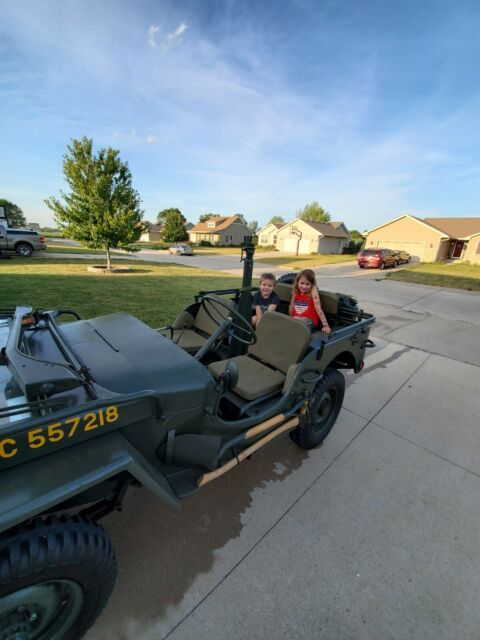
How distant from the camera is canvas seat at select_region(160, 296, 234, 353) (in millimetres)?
3529

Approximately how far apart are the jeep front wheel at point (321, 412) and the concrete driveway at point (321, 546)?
14 centimetres

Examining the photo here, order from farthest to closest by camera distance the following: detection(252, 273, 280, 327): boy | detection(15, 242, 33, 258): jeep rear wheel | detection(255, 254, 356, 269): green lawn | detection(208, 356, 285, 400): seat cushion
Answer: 1. detection(255, 254, 356, 269): green lawn
2. detection(15, 242, 33, 258): jeep rear wheel
3. detection(252, 273, 280, 327): boy
4. detection(208, 356, 285, 400): seat cushion

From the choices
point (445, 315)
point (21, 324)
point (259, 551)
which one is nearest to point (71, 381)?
point (21, 324)

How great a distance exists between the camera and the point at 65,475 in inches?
47.1

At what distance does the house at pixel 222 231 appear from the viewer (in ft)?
174

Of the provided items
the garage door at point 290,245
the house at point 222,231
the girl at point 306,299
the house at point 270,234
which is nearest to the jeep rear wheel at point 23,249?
the girl at point 306,299

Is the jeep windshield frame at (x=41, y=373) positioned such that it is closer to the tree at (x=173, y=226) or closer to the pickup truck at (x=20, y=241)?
the pickup truck at (x=20, y=241)

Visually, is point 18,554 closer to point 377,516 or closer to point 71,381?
point 71,381

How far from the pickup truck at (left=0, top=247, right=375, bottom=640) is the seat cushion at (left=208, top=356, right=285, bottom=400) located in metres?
0.01

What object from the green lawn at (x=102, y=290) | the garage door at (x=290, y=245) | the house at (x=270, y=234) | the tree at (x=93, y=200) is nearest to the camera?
the green lawn at (x=102, y=290)

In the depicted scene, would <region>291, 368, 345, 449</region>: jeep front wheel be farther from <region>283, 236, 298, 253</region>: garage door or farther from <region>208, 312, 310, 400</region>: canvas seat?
<region>283, 236, 298, 253</region>: garage door

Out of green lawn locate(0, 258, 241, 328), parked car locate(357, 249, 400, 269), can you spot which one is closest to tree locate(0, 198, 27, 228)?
green lawn locate(0, 258, 241, 328)

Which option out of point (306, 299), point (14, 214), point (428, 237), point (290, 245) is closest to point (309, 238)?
point (290, 245)

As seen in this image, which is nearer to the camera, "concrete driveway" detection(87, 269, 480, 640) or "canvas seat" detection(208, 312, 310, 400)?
"concrete driveway" detection(87, 269, 480, 640)
